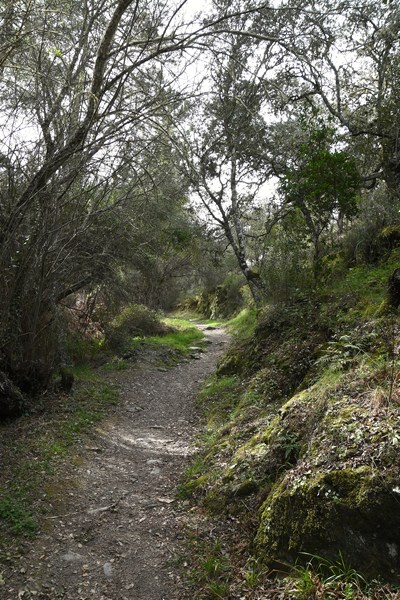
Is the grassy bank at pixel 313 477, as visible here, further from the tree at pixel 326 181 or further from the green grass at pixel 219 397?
the tree at pixel 326 181

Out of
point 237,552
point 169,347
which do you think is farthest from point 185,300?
point 237,552

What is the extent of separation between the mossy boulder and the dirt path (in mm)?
1009

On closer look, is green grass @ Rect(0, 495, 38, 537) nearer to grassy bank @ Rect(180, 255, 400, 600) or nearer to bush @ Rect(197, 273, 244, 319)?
grassy bank @ Rect(180, 255, 400, 600)

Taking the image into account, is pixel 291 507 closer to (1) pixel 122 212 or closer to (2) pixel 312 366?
(2) pixel 312 366

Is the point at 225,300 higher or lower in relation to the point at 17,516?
higher

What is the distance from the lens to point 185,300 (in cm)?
3753

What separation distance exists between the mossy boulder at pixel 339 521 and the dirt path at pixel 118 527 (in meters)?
1.01

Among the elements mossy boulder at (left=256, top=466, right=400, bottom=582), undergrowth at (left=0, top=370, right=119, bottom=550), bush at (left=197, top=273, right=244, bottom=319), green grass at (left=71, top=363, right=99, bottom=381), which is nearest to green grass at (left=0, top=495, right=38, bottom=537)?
undergrowth at (left=0, top=370, right=119, bottom=550)

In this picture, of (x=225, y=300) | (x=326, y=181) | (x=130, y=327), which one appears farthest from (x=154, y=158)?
(x=225, y=300)

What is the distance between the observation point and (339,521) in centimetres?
283

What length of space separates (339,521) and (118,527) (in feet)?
7.98

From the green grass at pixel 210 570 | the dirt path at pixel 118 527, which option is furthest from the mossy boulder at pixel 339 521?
the dirt path at pixel 118 527

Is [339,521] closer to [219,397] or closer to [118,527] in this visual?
[118,527]

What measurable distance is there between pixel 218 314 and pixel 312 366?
23.0 m
